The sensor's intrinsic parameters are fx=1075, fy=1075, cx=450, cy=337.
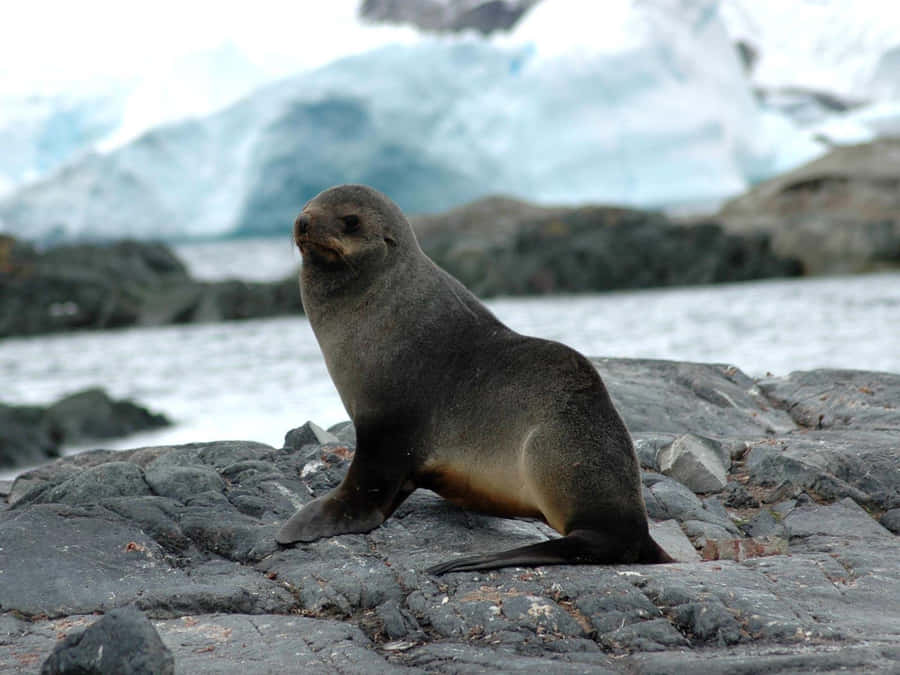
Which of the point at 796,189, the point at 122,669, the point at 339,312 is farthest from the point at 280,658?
the point at 796,189

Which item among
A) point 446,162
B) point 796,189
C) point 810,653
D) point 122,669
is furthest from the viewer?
point 446,162

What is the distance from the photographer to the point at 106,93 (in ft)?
152

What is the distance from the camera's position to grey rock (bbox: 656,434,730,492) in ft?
16.1

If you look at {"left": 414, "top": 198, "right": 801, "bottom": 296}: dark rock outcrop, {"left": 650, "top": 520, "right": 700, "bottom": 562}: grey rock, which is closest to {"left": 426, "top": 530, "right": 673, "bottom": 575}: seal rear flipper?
{"left": 650, "top": 520, "right": 700, "bottom": 562}: grey rock

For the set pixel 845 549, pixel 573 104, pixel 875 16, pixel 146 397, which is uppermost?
pixel 875 16

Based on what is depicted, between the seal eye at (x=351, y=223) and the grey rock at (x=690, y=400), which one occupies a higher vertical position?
the seal eye at (x=351, y=223)

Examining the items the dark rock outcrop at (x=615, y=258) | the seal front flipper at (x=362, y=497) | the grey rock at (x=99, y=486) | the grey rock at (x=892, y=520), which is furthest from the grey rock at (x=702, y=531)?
the dark rock outcrop at (x=615, y=258)

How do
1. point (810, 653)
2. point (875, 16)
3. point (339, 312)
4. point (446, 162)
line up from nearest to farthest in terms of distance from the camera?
point (810, 653)
point (339, 312)
point (446, 162)
point (875, 16)

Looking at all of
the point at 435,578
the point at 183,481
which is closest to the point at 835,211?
the point at 183,481

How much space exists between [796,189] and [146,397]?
2064 cm

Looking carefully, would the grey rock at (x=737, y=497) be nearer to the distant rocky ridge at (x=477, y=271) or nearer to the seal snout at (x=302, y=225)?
the seal snout at (x=302, y=225)

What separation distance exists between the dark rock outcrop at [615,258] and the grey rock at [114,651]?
23.7 metres

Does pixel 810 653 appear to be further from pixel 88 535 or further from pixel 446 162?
pixel 446 162

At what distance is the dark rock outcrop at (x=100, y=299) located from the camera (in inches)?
976
